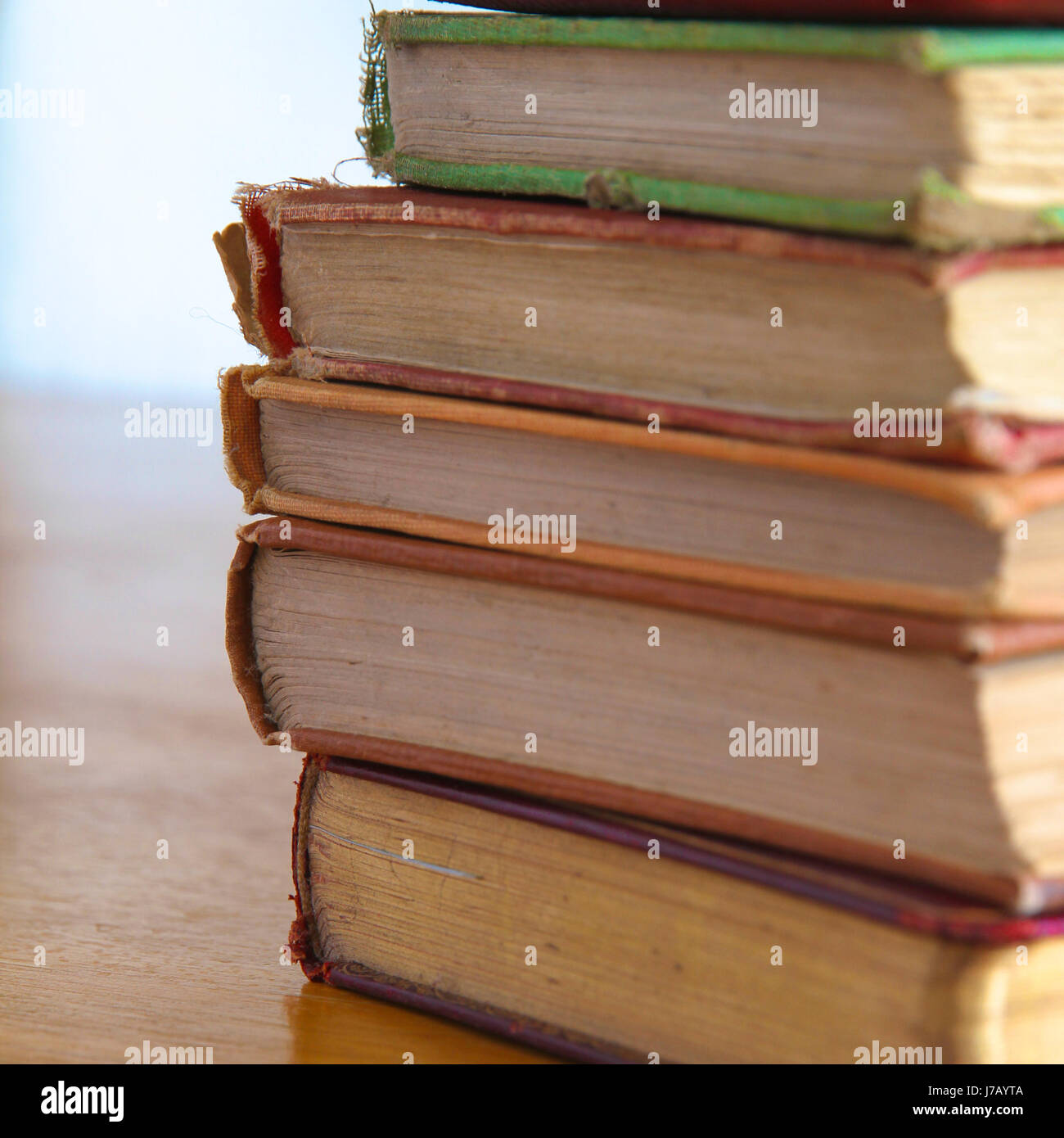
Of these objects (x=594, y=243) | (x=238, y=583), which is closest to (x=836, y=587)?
(x=594, y=243)

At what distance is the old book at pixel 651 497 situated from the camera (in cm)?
52

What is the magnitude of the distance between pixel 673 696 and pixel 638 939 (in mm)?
120

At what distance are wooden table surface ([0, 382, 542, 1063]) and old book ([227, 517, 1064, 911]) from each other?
139 millimetres

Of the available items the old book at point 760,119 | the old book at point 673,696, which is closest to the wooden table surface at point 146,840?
the old book at point 673,696

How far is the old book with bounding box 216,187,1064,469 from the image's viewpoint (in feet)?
1.71

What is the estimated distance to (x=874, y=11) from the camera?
1.85 feet

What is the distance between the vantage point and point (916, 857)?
541 millimetres
